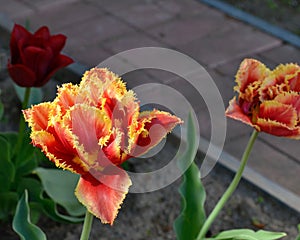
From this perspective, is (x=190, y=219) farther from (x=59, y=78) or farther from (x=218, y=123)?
(x=59, y=78)

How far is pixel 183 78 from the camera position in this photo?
327cm

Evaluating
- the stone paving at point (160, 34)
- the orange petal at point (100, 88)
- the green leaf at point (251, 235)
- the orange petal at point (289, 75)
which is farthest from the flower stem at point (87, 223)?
the stone paving at point (160, 34)

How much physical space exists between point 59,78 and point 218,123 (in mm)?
719

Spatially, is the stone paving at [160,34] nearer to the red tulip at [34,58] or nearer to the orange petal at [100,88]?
the red tulip at [34,58]

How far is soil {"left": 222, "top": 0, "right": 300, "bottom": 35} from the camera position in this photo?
3873mm

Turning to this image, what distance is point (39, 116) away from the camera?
3.81 ft

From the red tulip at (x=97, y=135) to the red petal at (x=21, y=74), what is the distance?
61 cm

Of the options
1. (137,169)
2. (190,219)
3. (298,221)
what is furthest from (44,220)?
(298,221)

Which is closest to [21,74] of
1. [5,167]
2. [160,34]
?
[5,167]

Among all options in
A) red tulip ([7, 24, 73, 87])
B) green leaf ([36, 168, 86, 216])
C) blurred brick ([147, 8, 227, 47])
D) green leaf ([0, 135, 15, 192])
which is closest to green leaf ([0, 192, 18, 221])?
green leaf ([0, 135, 15, 192])

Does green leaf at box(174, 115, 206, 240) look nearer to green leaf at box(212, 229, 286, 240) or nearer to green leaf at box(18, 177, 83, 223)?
green leaf at box(212, 229, 286, 240)

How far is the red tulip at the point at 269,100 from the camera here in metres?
1.40

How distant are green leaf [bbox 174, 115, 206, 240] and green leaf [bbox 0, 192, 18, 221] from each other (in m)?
0.52

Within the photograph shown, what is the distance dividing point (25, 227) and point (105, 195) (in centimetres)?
50
